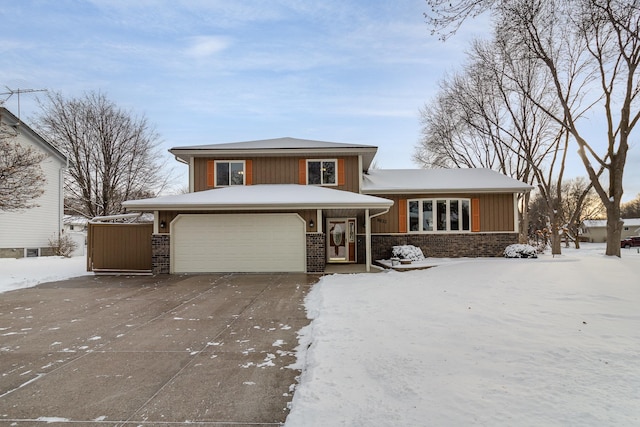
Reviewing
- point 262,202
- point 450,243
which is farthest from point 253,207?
point 450,243

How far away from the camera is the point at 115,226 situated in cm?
1255

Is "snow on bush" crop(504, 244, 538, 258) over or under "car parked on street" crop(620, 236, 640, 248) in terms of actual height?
over

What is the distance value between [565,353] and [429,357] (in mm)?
1454

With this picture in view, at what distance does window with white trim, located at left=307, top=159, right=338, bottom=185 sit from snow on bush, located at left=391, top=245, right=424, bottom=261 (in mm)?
3677

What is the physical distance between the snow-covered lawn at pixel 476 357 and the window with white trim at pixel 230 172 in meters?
8.07

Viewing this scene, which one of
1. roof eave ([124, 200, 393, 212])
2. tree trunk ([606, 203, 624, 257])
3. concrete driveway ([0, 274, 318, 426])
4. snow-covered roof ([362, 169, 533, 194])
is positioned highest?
snow-covered roof ([362, 169, 533, 194])

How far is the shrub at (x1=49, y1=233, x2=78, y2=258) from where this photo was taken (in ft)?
60.1

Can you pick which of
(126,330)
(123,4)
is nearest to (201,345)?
(126,330)

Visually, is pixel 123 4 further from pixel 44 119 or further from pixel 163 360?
pixel 44 119

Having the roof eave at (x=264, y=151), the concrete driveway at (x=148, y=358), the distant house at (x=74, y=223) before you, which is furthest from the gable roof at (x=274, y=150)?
the distant house at (x=74, y=223)

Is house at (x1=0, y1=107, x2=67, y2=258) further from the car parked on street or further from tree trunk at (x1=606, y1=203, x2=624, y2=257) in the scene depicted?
the car parked on street

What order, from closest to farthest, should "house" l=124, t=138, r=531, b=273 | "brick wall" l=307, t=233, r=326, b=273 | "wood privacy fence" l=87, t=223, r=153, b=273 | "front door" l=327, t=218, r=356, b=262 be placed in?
"brick wall" l=307, t=233, r=326, b=273
"house" l=124, t=138, r=531, b=273
"wood privacy fence" l=87, t=223, r=153, b=273
"front door" l=327, t=218, r=356, b=262

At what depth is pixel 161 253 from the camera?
12008mm

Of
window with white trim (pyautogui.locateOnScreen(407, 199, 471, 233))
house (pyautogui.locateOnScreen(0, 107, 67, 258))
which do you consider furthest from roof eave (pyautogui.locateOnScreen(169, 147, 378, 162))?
house (pyautogui.locateOnScreen(0, 107, 67, 258))
